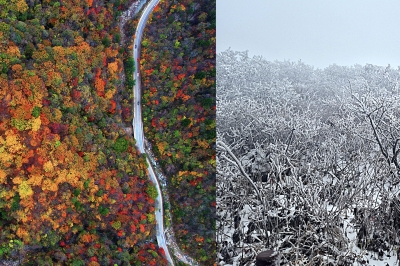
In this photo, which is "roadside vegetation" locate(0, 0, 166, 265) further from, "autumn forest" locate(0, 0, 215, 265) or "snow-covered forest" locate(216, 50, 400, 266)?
"snow-covered forest" locate(216, 50, 400, 266)

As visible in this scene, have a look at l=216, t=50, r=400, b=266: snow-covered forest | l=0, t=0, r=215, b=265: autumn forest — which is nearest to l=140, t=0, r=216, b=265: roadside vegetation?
l=0, t=0, r=215, b=265: autumn forest

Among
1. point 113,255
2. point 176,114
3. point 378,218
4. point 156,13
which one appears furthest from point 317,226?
point 156,13

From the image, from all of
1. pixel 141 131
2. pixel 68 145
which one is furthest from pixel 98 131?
pixel 141 131

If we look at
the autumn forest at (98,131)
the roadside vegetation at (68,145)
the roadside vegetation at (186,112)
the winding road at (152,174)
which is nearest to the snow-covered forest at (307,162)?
the roadside vegetation at (186,112)

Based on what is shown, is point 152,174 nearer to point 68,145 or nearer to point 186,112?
point 186,112

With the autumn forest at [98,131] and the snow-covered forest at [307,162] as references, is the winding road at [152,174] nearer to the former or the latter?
the autumn forest at [98,131]

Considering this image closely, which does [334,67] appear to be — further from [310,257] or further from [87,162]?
[87,162]
